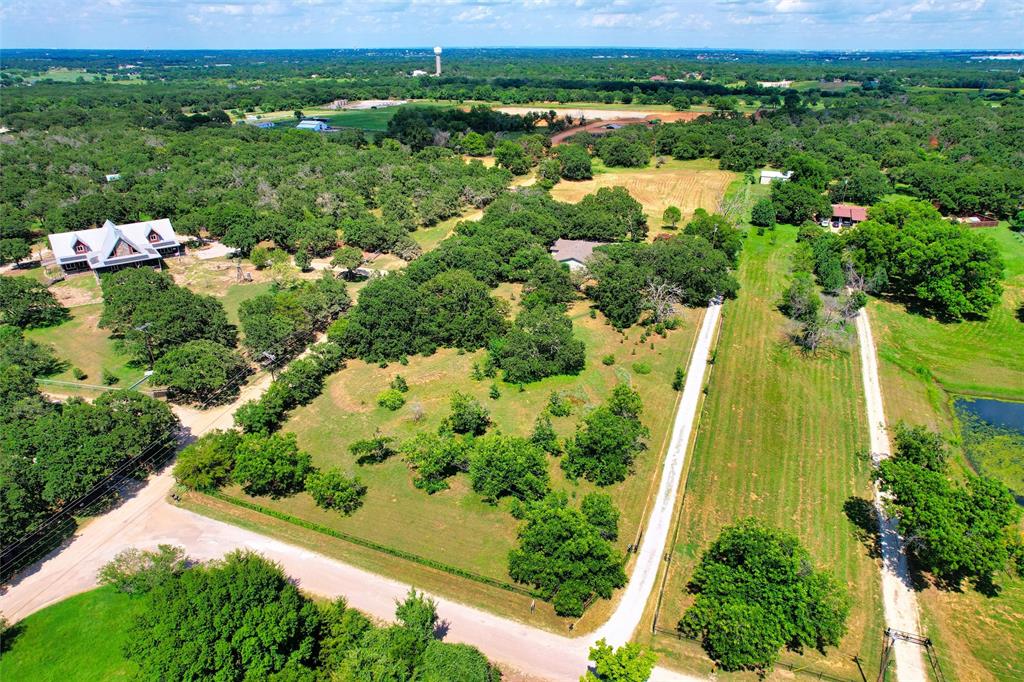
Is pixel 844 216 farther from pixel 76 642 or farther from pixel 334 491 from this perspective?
pixel 76 642

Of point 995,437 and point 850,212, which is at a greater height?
point 850,212

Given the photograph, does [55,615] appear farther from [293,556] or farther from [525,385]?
[525,385]

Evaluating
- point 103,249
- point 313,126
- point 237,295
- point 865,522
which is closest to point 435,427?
point 865,522

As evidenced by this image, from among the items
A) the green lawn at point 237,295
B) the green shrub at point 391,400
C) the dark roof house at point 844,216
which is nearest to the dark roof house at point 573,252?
the green shrub at point 391,400

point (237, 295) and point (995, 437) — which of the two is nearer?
point (995, 437)

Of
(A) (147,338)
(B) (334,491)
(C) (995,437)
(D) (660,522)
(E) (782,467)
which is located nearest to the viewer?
(D) (660,522)

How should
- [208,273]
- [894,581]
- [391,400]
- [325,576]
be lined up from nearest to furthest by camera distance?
[894,581] < [325,576] < [391,400] < [208,273]

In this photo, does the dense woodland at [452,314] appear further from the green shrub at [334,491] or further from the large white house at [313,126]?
the large white house at [313,126]

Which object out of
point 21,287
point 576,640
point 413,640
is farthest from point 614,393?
point 21,287
